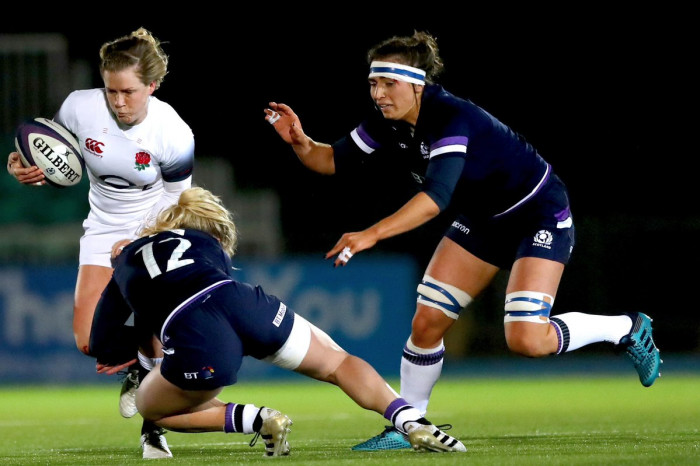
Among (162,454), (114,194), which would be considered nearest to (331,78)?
(114,194)

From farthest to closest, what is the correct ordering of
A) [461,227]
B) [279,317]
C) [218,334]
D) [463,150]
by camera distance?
[461,227] → [463,150] → [279,317] → [218,334]

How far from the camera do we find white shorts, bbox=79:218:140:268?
22.1ft

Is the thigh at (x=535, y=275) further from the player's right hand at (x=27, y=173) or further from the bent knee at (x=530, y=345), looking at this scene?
the player's right hand at (x=27, y=173)

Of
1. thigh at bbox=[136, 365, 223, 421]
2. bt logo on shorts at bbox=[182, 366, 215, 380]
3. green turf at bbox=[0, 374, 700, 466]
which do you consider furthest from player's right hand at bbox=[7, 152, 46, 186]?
bt logo on shorts at bbox=[182, 366, 215, 380]

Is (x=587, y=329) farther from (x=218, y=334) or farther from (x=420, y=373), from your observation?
(x=218, y=334)

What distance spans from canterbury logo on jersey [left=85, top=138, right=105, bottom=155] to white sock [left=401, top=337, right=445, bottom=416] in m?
1.98

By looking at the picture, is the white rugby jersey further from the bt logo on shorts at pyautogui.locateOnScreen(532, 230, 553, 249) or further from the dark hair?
the bt logo on shorts at pyautogui.locateOnScreen(532, 230, 553, 249)

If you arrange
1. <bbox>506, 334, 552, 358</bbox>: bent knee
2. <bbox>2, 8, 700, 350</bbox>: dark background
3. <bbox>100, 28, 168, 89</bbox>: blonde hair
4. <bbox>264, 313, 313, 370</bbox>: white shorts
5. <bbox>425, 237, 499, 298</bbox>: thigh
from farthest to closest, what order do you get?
<bbox>2, 8, 700, 350</bbox>: dark background → <bbox>425, 237, 499, 298</bbox>: thigh → <bbox>506, 334, 552, 358</bbox>: bent knee → <bbox>100, 28, 168, 89</bbox>: blonde hair → <bbox>264, 313, 313, 370</bbox>: white shorts

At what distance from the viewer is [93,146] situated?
6438mm

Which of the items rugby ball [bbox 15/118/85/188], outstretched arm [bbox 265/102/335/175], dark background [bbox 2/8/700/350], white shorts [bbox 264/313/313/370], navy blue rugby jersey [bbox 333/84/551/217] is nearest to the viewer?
white shorts [bbox 264/313/313/370]

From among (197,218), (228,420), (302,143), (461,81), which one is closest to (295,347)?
(228,420)

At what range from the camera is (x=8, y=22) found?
68.1ft

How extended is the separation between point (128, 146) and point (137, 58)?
539mm

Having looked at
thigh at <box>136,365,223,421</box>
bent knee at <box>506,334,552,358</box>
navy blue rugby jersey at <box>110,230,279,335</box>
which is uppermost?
navy blue rugby jersey at <box>110,230,279,335</box>
